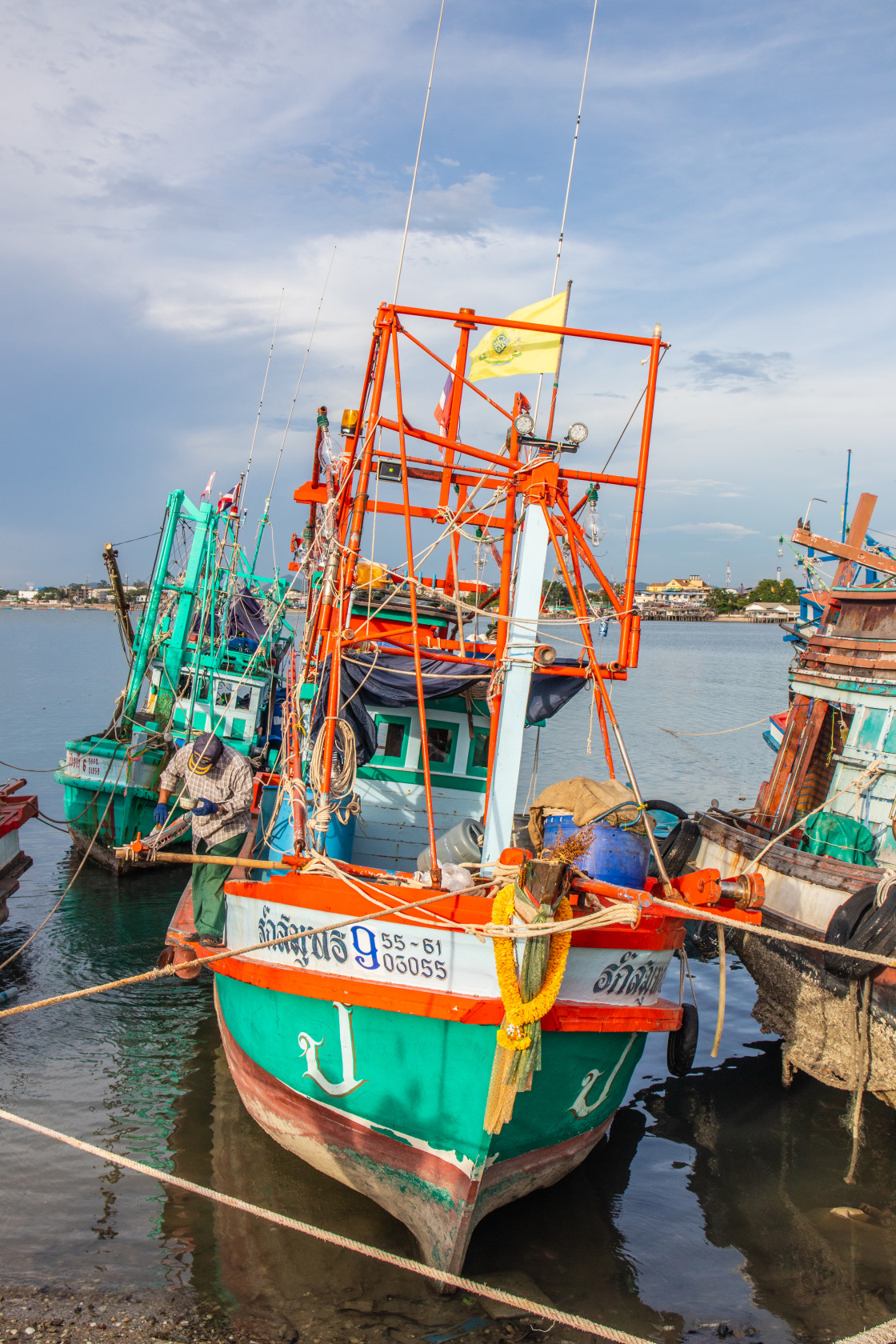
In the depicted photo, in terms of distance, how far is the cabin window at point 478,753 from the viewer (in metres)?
9.42

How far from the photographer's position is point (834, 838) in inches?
400

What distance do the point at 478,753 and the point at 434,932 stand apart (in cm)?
393

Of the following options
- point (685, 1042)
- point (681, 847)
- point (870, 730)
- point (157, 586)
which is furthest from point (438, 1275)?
point (157, 586)

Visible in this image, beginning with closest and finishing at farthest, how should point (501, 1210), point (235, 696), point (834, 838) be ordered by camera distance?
point (501, 1210) → point (834, 838) → point (235, 696)

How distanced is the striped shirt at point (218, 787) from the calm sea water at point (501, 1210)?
2.59 meters

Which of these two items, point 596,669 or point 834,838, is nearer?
point 596,669

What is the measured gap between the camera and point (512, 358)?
8.07 meters

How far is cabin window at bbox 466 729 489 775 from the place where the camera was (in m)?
9.42

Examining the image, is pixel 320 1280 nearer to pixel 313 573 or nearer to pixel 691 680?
pixel 313 573

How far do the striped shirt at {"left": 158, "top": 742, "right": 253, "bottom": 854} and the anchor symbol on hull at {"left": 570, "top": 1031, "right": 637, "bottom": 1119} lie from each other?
Answer: 414cm

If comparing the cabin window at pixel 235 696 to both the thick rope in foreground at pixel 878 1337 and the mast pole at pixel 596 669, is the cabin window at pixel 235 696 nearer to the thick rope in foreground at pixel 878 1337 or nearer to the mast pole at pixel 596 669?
the mast pole at pixel 596 669

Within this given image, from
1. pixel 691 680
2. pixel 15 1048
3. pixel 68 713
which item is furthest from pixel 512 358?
pixel 691 680

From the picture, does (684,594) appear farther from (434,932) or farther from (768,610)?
(434,932)

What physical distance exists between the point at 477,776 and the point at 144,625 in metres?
11.0
